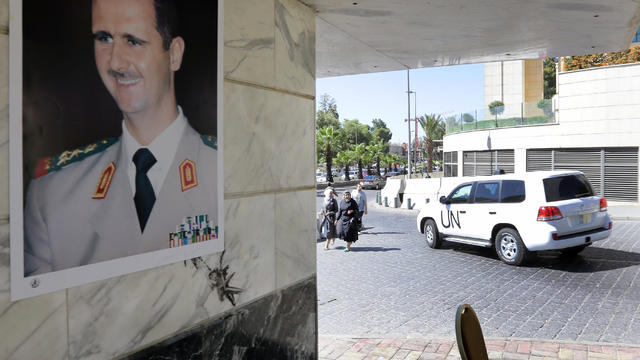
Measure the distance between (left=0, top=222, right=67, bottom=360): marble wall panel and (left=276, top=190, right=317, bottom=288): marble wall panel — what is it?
1883 millimetres

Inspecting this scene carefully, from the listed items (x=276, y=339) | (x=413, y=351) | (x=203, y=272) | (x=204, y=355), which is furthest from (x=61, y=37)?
(x=413, y=351)

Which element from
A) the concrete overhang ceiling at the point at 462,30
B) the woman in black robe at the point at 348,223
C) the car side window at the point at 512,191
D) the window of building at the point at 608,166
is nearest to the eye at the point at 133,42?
the concrete overhang ceiling at the point at 462,30

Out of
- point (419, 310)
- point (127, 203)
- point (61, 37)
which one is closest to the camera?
point (61, 37)

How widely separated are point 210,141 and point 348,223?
971 cm

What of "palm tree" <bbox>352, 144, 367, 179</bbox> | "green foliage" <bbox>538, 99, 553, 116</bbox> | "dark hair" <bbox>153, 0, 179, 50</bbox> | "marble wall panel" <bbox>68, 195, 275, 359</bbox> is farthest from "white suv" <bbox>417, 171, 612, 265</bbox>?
"palm tree" <bbox>352, 144, 367, 179</bbox>

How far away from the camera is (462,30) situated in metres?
5.37

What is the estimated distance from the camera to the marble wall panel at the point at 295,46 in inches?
155

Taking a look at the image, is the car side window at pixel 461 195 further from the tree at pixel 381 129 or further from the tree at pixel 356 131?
the tree at pixel 381 129

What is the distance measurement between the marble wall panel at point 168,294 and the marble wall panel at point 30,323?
0.06 meters

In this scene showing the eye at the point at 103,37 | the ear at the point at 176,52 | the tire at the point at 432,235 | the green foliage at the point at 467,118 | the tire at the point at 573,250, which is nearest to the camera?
the eye at the point at 103,37

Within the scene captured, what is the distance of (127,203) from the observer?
2516 mm

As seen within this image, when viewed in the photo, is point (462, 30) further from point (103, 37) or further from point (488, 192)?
point (488, 192)

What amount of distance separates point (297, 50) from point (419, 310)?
14.9 feet

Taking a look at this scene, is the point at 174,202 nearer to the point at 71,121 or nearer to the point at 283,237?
the point at 71,121
